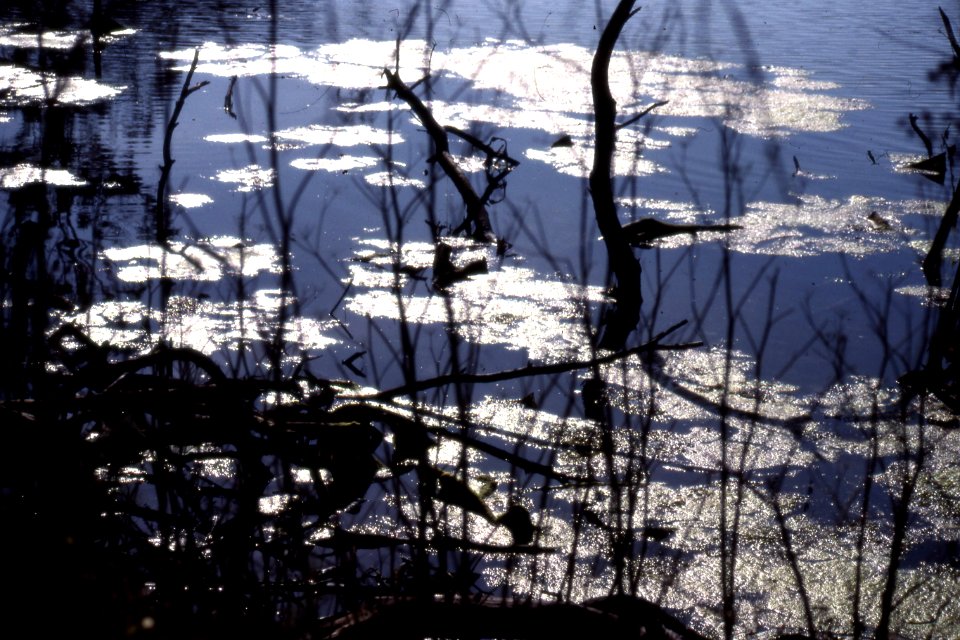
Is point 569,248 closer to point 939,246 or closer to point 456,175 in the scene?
point 456,175

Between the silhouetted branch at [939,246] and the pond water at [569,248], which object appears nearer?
the pond water at [569,248]

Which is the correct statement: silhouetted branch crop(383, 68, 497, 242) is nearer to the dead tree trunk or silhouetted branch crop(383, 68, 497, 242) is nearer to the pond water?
the pond water

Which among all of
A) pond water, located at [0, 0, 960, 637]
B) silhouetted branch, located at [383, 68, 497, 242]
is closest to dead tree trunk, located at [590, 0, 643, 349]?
pond water, located at [0, 0, 960, 637]

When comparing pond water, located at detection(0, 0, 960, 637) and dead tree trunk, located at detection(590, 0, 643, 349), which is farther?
dead tree trunk, located at detection(590, 0, 643, 349)

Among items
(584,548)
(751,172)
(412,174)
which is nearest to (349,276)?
(412,174)

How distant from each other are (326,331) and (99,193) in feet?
6.53

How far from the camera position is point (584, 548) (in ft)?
10.6

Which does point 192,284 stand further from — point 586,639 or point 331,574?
point 586,639

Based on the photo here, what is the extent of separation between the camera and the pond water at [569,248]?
3193mm

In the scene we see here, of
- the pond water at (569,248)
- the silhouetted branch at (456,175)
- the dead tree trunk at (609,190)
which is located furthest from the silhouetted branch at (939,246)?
the silhouetted branch at (456,175)

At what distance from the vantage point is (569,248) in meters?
5.41

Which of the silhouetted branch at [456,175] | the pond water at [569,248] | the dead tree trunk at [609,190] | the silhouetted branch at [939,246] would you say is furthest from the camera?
the silhouetted branch at [456,175]

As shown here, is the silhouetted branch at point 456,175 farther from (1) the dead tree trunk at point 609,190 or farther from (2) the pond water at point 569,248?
(1) the dead tree trunk at point 609,190

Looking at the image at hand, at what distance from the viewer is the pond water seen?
3193 mm
